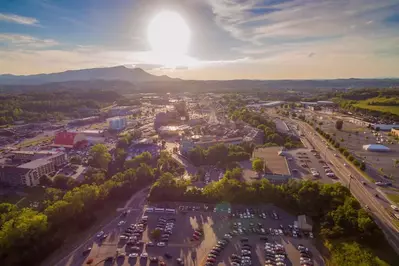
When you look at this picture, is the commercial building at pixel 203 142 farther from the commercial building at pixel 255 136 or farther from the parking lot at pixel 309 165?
the parking lot at pixel 309 165

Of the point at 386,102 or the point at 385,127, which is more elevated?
the point at 386,102

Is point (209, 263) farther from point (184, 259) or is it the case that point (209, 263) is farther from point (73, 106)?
point (73, 106)

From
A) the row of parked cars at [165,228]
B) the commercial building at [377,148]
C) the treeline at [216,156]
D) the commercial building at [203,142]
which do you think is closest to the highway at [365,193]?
the commercial building at [377,148]

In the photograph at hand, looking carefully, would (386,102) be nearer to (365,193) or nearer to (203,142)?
(203,142)

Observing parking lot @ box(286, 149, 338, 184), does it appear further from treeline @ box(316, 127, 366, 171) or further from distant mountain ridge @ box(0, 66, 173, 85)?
distant mountain ridge @ box(0, 66, 173, 85)

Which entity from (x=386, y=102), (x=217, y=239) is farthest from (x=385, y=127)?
(x=217, y=239)

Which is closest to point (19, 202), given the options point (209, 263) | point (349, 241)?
point (209, 263)
